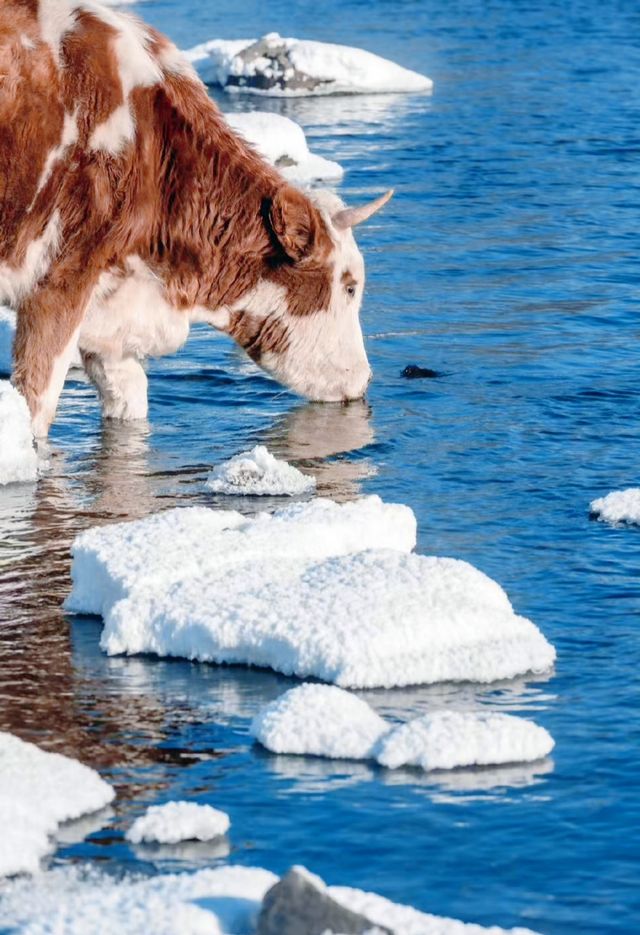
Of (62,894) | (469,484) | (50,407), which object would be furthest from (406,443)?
(62,894)

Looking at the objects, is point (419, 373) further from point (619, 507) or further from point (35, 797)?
point (35, 797)

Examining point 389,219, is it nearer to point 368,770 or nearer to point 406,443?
point 406,443

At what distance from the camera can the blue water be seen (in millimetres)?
5586

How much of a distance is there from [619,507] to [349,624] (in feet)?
7.39

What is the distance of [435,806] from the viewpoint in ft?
19.0

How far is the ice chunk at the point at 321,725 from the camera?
241 inches

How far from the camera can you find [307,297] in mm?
10234

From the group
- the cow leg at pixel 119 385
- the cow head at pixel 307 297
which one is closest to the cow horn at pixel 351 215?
the cow head at pixel 307 297

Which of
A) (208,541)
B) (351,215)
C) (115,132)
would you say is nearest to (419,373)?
(351,215)

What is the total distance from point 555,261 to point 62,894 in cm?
1069

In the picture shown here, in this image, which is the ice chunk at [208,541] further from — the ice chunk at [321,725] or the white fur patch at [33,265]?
the white fur patch at [33,265]

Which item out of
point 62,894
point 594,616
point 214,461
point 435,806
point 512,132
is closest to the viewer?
point 62,894

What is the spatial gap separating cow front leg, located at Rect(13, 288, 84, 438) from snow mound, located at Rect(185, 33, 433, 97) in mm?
16134

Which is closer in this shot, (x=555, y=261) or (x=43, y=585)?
(x=43, y=585)
